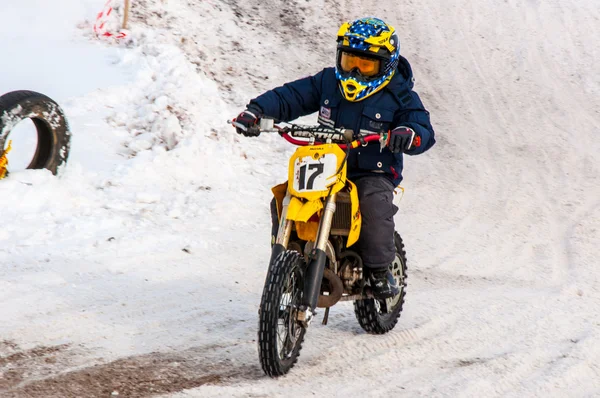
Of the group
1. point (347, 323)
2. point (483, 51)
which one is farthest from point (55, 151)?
point (483, 51)

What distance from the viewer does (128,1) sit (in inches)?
452

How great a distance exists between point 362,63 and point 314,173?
1.01 metres

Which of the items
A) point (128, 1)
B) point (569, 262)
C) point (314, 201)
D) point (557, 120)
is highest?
point (128, 1)

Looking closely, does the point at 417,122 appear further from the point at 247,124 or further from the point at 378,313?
the point at 378,313

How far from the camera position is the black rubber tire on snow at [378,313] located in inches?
219

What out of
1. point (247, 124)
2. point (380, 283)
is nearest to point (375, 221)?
point (380, 283)

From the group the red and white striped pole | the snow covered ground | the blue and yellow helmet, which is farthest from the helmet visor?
the red and white striped pole

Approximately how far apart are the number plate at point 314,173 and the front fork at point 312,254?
12 cm

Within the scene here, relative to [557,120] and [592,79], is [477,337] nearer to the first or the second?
[557,120]

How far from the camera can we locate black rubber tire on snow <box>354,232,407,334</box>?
5.55 m

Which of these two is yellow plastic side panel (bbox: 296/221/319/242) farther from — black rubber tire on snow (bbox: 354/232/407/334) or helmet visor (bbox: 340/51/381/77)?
helmet visor (bbox: 340/51/381/77)

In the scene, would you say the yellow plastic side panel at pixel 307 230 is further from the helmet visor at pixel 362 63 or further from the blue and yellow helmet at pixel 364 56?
the helmet visor at pixel 362 63

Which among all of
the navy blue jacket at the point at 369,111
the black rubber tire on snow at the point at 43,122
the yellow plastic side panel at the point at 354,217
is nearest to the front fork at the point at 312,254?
the yellow plastic side panel at the point at 354,217

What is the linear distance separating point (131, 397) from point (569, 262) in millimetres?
5451
